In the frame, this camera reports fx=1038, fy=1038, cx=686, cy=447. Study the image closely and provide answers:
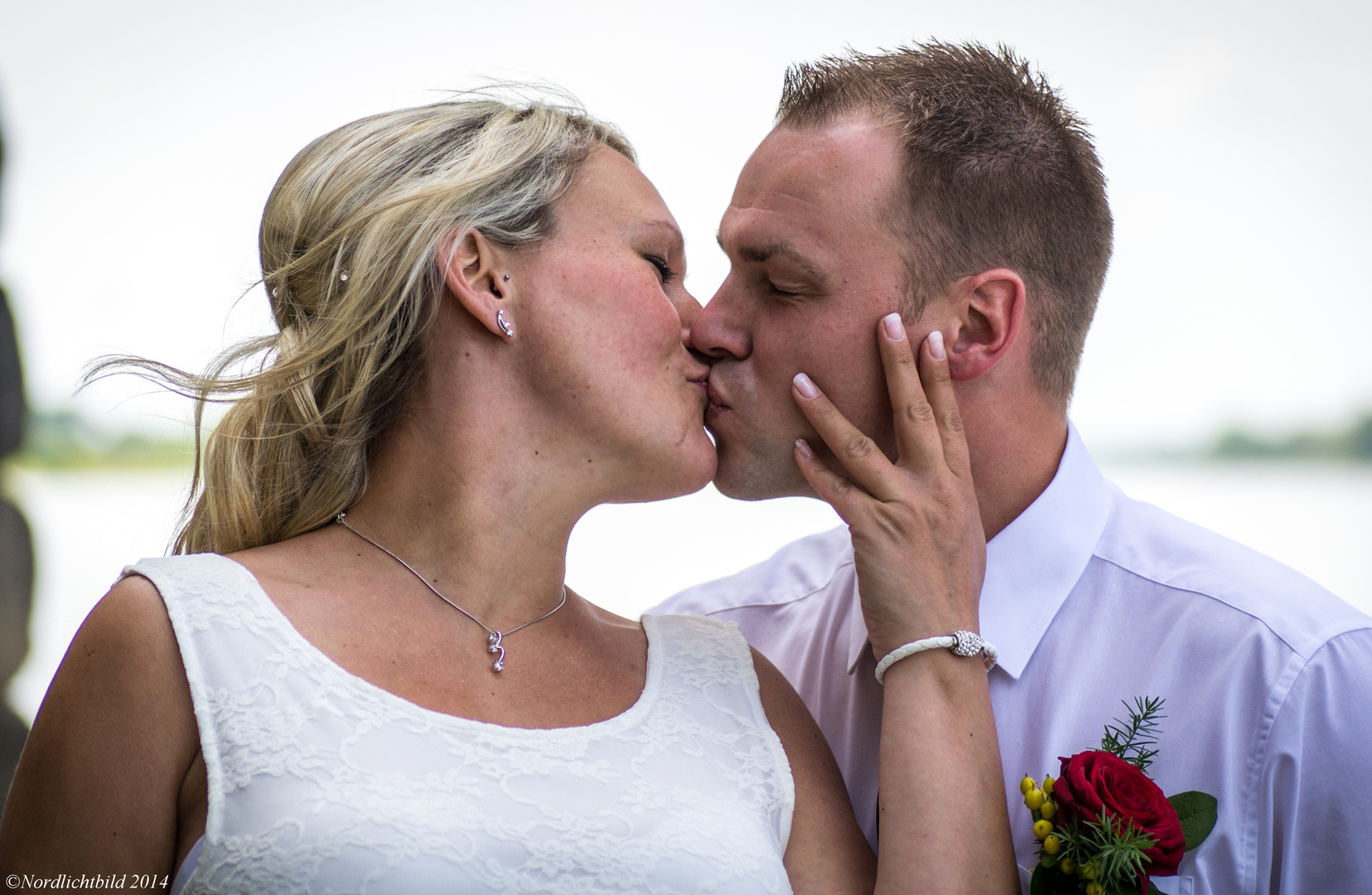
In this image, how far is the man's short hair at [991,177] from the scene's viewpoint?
1997 millimetres

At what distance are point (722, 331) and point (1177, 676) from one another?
3.28ft

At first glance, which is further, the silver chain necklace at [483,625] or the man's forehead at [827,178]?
the man's forehead at [827,178]

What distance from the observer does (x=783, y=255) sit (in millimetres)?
1989

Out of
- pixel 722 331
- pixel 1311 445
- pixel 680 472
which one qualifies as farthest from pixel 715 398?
pixel 1311 445

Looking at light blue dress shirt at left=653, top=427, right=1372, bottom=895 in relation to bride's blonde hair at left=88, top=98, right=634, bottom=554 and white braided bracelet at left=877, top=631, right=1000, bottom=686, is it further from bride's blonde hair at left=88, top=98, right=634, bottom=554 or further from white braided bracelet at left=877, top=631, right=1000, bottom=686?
bride's blonde hair at left=88, top=98, right=634, bottom=554

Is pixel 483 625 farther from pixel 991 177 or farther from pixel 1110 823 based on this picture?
pixel 991 177

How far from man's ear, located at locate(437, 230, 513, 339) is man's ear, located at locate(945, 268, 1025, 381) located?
0.84 m

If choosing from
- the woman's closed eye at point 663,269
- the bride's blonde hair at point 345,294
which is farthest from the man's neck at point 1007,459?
the bride's blonde hair at point 345,294

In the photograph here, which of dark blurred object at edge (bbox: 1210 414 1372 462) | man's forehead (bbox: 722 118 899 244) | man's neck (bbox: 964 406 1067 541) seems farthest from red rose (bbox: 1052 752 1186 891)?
dark blurred object at edge (bbox: 1210 414 1372 462)

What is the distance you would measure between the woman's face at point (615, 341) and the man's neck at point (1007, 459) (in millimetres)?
522

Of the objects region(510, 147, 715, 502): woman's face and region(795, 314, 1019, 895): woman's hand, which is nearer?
region(795, 314, 1019, 895): woman's hand

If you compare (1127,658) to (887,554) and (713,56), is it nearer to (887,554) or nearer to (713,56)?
(887,554)

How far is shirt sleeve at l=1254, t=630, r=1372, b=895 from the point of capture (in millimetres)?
1545

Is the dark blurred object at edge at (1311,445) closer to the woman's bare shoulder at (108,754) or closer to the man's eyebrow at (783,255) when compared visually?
the man's eyebrow at (783,255)
